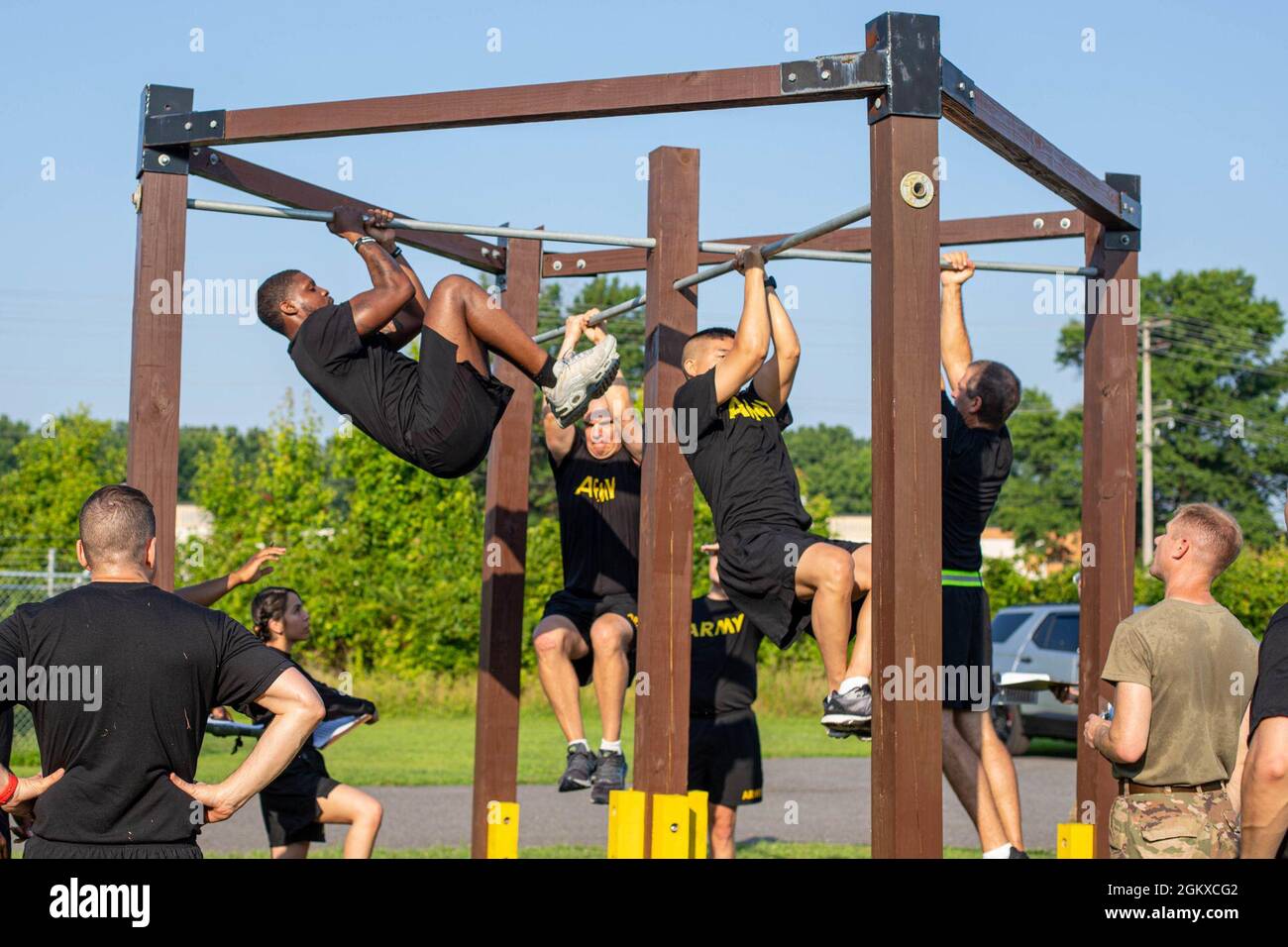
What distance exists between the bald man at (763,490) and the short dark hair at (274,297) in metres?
1.48

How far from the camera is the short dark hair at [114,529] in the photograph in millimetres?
3760

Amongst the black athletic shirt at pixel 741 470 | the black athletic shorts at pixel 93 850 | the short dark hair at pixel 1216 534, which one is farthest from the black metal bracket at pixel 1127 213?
the black athletic shorts at pixel 93 850

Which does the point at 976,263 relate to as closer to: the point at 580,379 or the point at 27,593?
the point at 580,379

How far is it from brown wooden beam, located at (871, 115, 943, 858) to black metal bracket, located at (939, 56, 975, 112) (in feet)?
0.51

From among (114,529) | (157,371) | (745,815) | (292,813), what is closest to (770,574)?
(157,371)

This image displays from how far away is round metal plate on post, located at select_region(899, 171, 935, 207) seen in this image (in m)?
4.04

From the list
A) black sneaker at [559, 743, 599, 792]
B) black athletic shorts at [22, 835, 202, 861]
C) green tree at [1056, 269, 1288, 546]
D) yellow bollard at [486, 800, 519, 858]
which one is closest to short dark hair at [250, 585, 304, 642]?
yellow bollard at [486, 800, 519, 858]

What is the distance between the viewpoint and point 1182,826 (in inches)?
168

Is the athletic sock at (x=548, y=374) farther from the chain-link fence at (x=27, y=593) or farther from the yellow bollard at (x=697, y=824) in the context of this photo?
the chain-link fence at (x=27, y=593)

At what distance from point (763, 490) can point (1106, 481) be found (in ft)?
4.92

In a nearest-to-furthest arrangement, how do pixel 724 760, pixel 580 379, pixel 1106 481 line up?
1. pixel 580 379
2. pixel 1106 481
3. pixel 724 760

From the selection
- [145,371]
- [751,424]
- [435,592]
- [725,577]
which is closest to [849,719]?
[725,577]
